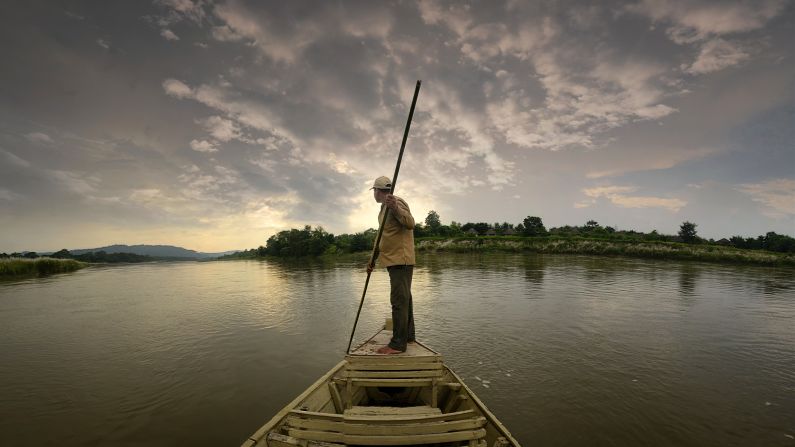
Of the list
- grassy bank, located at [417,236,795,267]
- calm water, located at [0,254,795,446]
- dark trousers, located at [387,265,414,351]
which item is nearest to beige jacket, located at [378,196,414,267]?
dark trousers, located at [387,265,414,351]

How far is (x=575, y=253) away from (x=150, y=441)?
63.1m

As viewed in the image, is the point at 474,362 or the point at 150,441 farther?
the point at 474,362

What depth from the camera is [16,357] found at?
10398 mm

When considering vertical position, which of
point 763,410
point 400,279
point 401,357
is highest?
point 400,279

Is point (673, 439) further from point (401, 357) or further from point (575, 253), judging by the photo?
point (575, 253)

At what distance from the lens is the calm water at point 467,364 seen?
6270 millimetres

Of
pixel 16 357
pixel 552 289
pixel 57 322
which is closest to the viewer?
pixel 16 357

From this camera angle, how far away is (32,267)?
43000 millimetres

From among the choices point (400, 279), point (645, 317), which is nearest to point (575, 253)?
point (645, 317)

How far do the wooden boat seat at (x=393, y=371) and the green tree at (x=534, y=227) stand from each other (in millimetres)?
78016

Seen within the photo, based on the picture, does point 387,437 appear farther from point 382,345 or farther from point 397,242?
point 397,242

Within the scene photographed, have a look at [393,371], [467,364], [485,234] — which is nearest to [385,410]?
[393,371]

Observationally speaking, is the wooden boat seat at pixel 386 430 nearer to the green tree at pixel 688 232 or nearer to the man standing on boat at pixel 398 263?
the man standing on boat at pixel 398 263

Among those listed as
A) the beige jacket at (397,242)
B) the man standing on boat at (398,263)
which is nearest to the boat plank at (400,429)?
the man standing on boat at (398,263)
